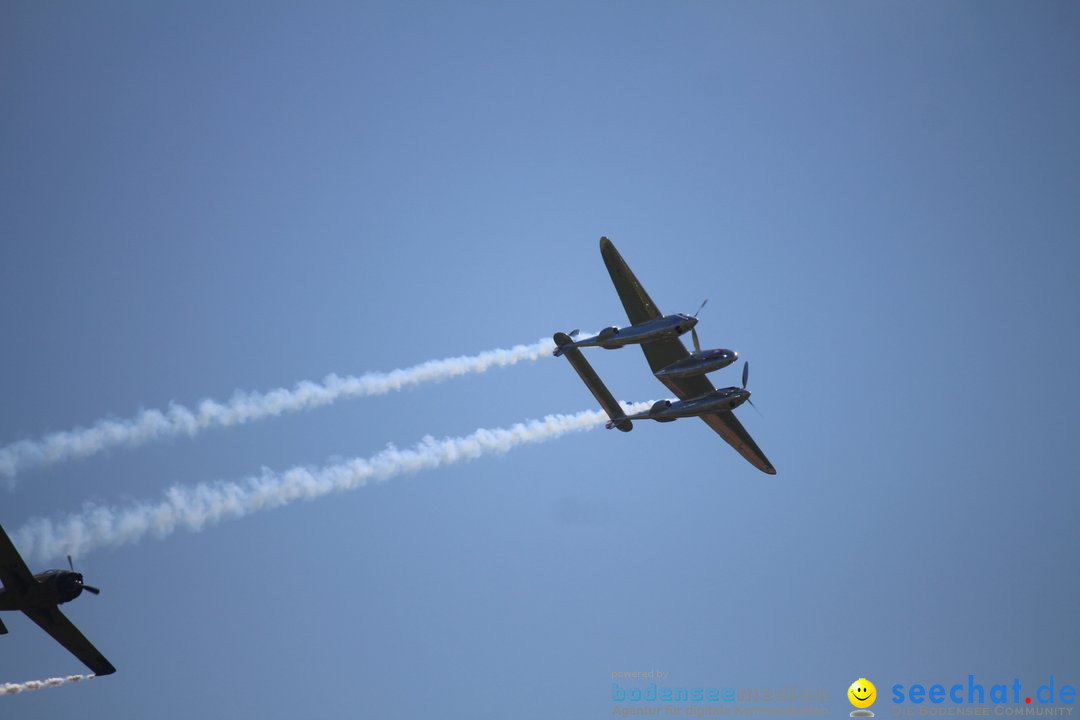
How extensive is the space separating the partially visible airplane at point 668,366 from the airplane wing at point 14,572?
36217 millimetres

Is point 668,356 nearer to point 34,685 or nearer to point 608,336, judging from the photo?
point 608,336

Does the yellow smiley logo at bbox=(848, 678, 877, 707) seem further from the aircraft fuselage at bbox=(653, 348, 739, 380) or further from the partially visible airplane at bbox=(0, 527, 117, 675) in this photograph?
the partially visible airplane at bbox=(0, 527, 117, 675)

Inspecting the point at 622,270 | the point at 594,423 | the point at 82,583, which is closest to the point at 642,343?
the point at 622,270

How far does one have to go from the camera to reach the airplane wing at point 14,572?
67000 millimetres

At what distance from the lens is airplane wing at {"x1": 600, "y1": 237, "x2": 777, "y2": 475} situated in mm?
77438

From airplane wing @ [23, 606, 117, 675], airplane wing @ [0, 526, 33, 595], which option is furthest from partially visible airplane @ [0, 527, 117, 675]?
airplane wing @ [23, 606, 117, 675]

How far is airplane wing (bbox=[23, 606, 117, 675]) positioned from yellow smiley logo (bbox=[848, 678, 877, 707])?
1918 inches

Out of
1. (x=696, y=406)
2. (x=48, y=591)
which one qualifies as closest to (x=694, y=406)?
(x=696, y=406)

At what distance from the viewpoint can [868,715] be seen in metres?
77.0

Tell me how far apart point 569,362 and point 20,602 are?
125 feet

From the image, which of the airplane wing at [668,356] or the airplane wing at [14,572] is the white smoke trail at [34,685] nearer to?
the airplane wing at [14,572]

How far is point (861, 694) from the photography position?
77875 millimetres

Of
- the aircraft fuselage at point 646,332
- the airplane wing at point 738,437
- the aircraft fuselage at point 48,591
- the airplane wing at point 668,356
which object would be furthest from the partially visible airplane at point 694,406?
the aircraft fuselage at point 48,591

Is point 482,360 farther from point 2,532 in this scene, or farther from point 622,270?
point 2,532
